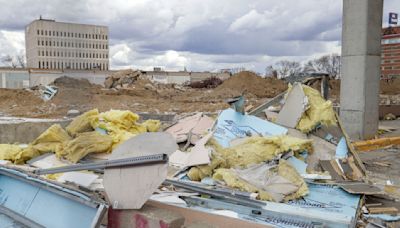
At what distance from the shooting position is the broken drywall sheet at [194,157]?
5465mm

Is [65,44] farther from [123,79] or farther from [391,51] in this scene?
[391,51]

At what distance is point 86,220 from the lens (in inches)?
148

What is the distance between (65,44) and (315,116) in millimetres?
22257

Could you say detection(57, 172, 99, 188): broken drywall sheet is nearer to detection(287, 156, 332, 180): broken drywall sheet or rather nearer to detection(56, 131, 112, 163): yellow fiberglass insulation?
detection(56, 131, 112, 163): yellow fiberglass insulation

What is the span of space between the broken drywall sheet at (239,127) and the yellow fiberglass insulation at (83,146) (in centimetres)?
184

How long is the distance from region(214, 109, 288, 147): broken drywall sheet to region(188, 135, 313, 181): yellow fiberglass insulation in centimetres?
66

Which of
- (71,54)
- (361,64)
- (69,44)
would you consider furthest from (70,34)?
(361,64)

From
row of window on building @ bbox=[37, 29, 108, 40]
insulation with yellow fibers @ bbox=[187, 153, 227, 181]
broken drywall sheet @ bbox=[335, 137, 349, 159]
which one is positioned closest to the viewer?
insulation with yellow fibers @ bbox=[187, 153, 227, 181]

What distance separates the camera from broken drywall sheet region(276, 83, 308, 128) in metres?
7.49

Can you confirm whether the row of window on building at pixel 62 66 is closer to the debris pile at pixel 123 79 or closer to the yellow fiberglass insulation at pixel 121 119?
the debris pile at pixel 123 79

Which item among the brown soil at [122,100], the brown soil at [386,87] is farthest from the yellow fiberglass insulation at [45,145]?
the brown soil at [386,87]

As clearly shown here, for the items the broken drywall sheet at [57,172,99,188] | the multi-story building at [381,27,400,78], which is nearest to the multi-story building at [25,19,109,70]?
the broken drywall sheet at [57,172,99,188]

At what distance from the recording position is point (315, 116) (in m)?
7.38

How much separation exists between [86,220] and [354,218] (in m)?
2.66
